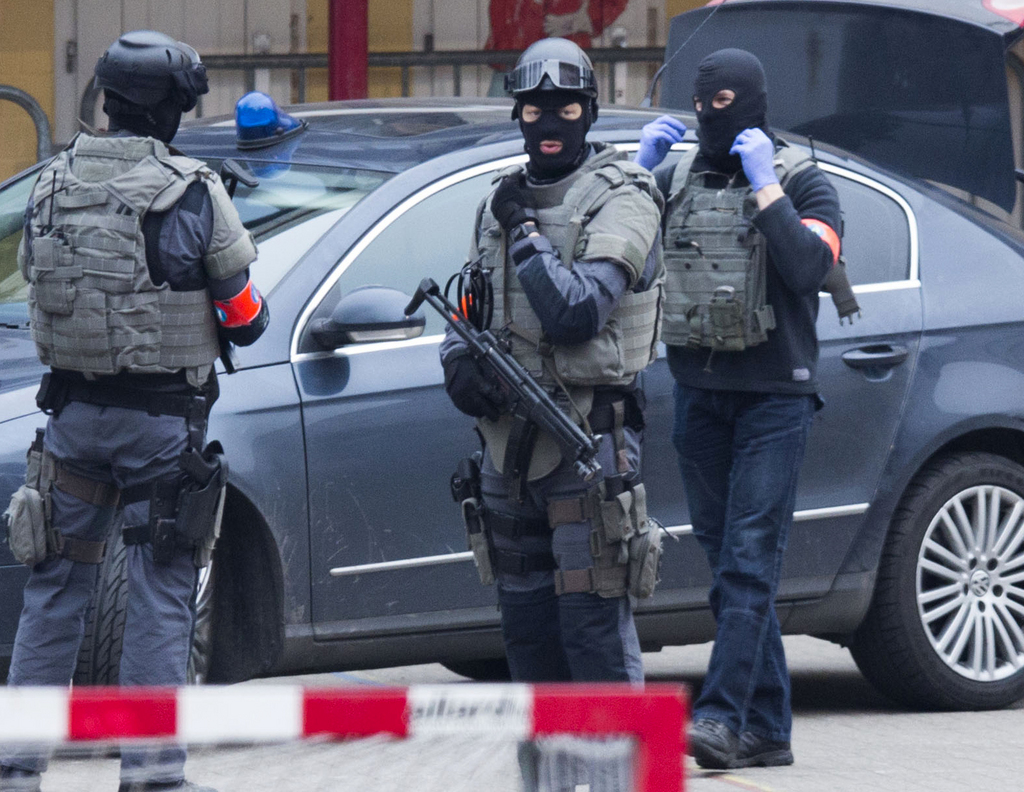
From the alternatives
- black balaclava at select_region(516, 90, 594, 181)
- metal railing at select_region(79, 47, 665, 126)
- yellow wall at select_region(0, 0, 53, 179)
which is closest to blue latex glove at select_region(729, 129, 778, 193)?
black balaclava at select_region(516, 90, 594, 181)

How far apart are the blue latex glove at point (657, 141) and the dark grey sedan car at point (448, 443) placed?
1.35 feet

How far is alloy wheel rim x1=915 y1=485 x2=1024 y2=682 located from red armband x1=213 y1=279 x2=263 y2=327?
229 cm

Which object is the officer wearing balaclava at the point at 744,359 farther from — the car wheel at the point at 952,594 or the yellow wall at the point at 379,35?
the yellow wall at the point at 379,35

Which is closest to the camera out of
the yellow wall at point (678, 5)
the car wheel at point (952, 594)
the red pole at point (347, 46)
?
the car wheel at point (952, 594)

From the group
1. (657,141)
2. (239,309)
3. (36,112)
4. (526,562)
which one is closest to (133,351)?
(239,309)

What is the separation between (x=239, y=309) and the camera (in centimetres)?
403

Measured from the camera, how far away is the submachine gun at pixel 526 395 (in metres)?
3.84

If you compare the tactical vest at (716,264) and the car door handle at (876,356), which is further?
the car door handle at (876,356)

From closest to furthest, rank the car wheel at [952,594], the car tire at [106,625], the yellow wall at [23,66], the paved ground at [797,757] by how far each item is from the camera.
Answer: the paved ground at [797,757]
the car tire at [106,625]
the car wheel at [952,594]
the yellow wall at [23,66]

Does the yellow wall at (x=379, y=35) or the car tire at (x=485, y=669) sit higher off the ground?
the yellow wall at (x=379, y=35)

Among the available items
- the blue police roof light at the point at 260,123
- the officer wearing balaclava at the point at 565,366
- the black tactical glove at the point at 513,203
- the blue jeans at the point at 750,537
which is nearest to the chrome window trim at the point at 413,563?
Answer: the blue jeans at the point at 750,537

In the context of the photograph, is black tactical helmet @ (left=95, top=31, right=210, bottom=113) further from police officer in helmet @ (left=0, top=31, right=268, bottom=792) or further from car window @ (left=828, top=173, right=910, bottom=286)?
car window @ (left=828, top=173, right=910, bottom=286)

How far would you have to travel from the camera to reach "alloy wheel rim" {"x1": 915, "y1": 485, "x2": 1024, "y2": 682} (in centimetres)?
545

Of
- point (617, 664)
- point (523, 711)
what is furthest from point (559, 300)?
point (523, 711)
